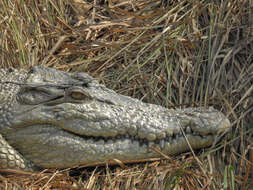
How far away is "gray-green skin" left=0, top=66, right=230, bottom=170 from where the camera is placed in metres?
2.74

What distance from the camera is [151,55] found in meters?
3.81

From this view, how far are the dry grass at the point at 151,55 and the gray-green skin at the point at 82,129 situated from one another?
11 centimetres

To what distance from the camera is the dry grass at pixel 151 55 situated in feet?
9.24

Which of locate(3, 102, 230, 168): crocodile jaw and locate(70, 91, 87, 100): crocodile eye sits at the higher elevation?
locate(70, 91, 87, 100): crocodile eye

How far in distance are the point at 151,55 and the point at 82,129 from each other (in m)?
1.37

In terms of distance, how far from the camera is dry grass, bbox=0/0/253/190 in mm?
2816

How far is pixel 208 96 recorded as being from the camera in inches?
131

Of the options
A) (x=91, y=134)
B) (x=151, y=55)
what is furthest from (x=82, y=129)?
(x=151, y=55)

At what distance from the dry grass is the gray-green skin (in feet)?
0.36

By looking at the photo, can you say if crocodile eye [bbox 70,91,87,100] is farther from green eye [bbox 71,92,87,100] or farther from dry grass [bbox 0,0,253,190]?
dry grass [bbox 0,0,253,190]

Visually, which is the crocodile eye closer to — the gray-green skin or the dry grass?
the gray-green skin

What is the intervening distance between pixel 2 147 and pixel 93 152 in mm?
656

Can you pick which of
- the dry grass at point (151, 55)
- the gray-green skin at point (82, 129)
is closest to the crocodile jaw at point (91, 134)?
the gray-green skin at point (82, 129)

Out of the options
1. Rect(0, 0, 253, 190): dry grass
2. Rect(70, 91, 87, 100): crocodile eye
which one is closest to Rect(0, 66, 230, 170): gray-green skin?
Rect(70, 91, 87, 100): crocodile eye
